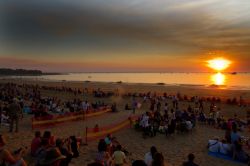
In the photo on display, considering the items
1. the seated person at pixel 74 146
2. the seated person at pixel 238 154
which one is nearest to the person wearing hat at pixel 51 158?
the seated person at pixel 74 146

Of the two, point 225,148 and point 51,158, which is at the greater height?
point 51,158

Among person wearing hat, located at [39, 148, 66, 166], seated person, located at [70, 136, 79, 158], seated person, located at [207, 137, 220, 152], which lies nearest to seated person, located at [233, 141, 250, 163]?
seated person, located at [207, 137, 220, 152]

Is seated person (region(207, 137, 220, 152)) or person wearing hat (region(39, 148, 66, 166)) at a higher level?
person wearing hat (region(39, 148, 66, 166))

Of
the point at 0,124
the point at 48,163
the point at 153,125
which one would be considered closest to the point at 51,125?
the point at 0,124

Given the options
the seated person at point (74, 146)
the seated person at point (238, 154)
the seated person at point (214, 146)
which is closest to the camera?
the seated person at point (74, 146)

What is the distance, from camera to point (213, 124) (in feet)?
59.9

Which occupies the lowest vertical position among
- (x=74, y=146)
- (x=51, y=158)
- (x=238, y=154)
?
(x=238, y=154)

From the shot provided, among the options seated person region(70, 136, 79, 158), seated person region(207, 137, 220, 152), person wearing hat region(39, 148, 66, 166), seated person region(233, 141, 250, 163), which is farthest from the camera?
seated person region(207, 137, 220, 152)

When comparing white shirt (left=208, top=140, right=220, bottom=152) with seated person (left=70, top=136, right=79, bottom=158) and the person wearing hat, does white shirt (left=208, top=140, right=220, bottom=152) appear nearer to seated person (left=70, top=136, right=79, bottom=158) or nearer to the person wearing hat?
seated person (left=70, top=136, right=79, bottom=158)

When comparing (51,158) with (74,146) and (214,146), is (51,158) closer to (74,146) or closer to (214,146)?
(74,146)

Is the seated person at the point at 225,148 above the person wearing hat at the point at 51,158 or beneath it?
beneath

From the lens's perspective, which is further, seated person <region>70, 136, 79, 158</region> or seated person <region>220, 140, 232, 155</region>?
Answer: seated person <region>220, 140, 232, 155</region>

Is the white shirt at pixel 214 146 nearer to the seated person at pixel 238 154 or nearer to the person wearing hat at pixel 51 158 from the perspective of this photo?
the seated person at pixel 238 154

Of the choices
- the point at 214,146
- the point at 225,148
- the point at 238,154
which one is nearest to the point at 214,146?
the point at 214,146
